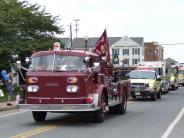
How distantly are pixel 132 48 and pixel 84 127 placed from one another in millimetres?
117587

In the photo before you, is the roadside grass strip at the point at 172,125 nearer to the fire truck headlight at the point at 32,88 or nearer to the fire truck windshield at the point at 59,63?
the fire truck windshield at the point at 59,63

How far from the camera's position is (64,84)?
15578mm

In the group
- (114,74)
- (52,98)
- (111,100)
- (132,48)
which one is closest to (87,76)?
(52,98)

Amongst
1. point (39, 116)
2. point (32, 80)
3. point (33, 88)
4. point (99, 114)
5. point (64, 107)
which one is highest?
point (32, 80)

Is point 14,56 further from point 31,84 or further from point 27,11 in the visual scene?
point 31,84

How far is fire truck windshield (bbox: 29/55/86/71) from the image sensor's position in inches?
627

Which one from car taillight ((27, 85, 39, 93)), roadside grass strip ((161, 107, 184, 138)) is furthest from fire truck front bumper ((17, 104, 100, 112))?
roadside grass strip ((161, 107, 184, 138))

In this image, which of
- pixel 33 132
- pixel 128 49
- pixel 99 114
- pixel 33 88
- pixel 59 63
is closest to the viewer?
pixel 33 132

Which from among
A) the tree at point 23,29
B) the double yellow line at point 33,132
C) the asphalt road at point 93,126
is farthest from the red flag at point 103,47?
the tree at point 23,29

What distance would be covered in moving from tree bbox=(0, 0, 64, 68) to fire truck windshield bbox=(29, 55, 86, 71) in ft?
65.3

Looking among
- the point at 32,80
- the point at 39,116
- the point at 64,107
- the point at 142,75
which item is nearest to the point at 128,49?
the point at 142,75

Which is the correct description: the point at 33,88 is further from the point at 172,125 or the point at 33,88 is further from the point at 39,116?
the point at 172,125

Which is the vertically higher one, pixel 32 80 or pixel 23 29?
pixel 23 29

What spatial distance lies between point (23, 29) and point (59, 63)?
2702 cm
